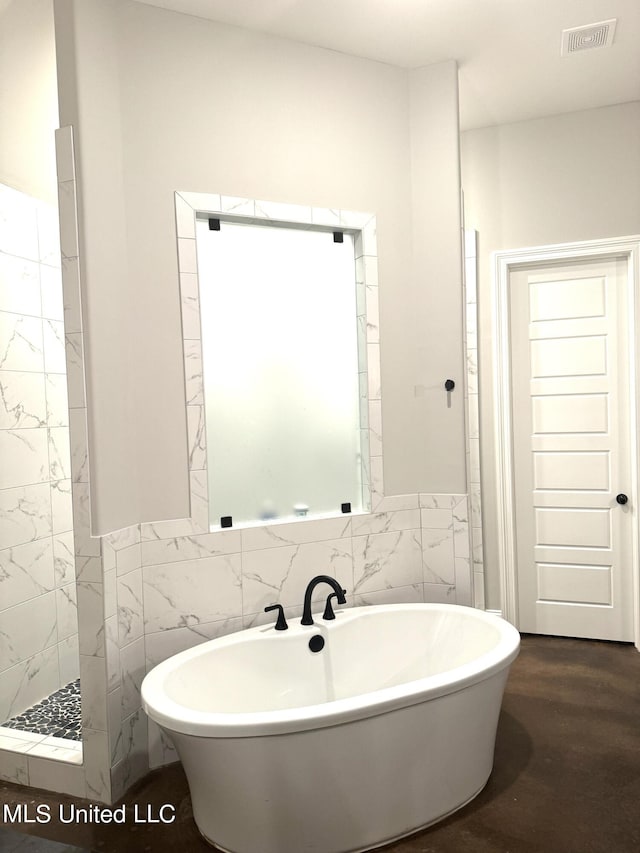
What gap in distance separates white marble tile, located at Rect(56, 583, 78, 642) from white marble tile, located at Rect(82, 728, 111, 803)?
946 mm

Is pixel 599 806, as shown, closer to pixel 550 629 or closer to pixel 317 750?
pixel 317 750

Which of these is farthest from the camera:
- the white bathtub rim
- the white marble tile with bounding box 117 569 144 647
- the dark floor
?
the white marble tile with bounding box 117 569 144 647

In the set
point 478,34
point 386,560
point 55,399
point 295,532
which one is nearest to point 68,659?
point 55,399

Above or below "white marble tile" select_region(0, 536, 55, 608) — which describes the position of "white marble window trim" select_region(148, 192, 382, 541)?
above

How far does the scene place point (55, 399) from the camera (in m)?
3.08

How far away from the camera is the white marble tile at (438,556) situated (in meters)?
2.94

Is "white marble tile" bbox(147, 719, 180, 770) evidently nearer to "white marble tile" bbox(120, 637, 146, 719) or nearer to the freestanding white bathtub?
"white marble tile" bbox(120, 637, 146, 719)

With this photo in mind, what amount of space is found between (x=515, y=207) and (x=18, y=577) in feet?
10.9

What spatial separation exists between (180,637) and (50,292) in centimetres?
183

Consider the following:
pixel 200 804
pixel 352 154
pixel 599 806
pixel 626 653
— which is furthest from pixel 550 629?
pixel 352 154

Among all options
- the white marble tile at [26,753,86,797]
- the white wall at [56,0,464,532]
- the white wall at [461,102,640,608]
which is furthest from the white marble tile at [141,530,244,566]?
the white wall at [461,102,640,608]

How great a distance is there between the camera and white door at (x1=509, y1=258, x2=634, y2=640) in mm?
3490

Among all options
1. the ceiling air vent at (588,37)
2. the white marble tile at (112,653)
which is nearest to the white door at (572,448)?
the ceiling air vent at (588,37)

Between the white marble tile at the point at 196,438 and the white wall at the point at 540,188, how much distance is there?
188cm
